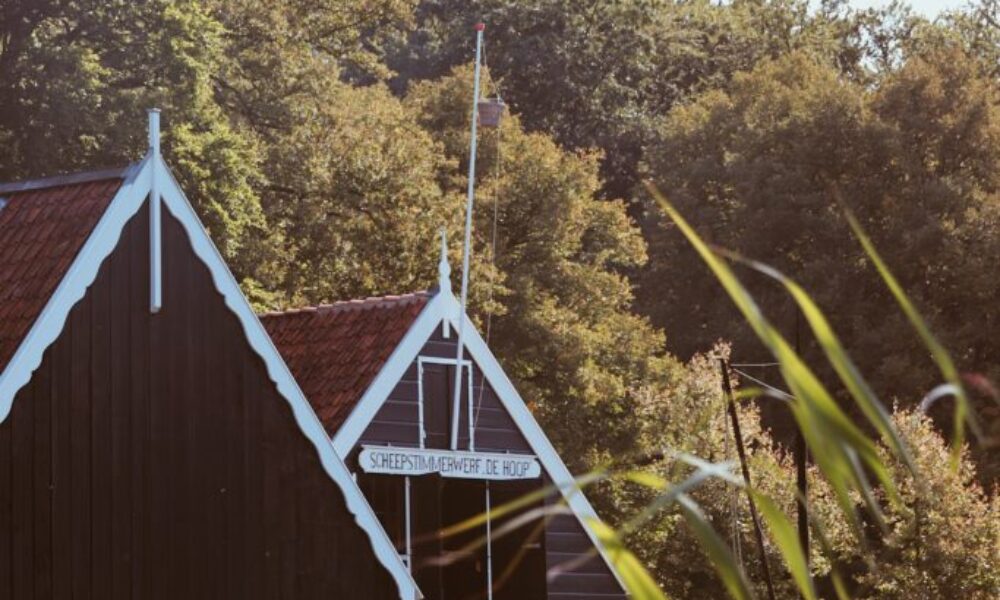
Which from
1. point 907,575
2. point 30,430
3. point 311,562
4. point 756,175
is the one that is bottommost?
point 907,575

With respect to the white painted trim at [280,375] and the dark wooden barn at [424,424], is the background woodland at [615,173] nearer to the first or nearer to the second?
the dark wooden barn at [424,424]

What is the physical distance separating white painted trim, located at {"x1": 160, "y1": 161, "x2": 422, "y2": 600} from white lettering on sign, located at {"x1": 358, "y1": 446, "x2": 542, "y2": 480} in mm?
6940

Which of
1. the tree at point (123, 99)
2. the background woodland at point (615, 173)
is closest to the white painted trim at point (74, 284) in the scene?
the background woodland at point (615, 173)

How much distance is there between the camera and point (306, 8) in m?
55.8

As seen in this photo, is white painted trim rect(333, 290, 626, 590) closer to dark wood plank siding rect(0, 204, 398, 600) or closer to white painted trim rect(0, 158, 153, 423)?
dark wood plank siding rect(0, 204, 398, 600)

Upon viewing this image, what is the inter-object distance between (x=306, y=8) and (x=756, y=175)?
17.1 meters

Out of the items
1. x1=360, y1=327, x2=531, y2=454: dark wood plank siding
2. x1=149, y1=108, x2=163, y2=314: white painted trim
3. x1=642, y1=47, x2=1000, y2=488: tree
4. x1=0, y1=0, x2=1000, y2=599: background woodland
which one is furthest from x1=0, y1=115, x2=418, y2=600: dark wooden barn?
x1=642, y1=47, x2=1000, y2=488: tree

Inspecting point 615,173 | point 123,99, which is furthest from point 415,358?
point 615,173

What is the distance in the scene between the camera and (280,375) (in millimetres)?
20844

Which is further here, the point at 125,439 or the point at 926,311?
the point at 926,311

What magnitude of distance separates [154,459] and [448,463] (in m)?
10.5

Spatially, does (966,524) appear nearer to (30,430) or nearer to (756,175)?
(756,175)

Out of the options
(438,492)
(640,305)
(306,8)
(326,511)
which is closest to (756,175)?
(640,305)

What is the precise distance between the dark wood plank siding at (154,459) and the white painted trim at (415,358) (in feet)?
22.9
